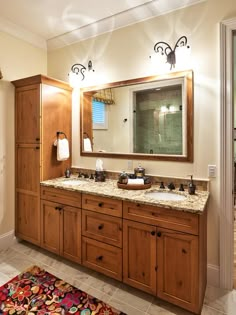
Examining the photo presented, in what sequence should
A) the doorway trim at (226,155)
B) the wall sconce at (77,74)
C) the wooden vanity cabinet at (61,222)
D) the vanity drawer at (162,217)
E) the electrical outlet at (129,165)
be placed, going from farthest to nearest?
the wall sconce at (77,74), the electrical outlet at (129,165), the wooden vanity cabinet at (61,222), the doorway trim at (226,155), the vanity drawer at (162,217)

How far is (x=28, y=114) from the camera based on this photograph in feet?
Answer: 8.55

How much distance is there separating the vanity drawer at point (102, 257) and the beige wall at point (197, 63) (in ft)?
2.92

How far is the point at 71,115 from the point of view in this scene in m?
2.91

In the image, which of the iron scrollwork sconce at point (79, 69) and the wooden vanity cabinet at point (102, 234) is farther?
the iron scrollwork sconce at point (79, 69)

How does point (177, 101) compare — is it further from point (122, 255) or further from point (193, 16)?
point (122, 255)

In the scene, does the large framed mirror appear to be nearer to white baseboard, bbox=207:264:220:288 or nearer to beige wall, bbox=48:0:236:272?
beige wall, bbox=48:0:236:272

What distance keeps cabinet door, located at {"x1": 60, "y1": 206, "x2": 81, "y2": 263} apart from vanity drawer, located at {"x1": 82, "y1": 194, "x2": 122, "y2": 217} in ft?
0.50

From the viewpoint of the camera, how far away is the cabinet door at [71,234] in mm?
2180

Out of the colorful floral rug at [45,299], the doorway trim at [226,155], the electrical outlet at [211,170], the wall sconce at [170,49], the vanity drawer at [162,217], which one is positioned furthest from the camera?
the wall sconce at [170,49]

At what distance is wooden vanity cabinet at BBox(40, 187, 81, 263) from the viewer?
2.19 m

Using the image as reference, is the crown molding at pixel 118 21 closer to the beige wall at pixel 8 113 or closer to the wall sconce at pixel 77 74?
the wall sconce at pixel 77 74

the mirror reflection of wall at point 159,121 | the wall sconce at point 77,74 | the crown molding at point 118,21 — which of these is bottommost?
the mirror reflection of wall at point 159,121

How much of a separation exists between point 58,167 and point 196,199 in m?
1.78

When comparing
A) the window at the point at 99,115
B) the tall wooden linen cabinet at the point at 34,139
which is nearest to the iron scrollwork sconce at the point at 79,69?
the tall wooden linen cabinet at the point at 34,139
